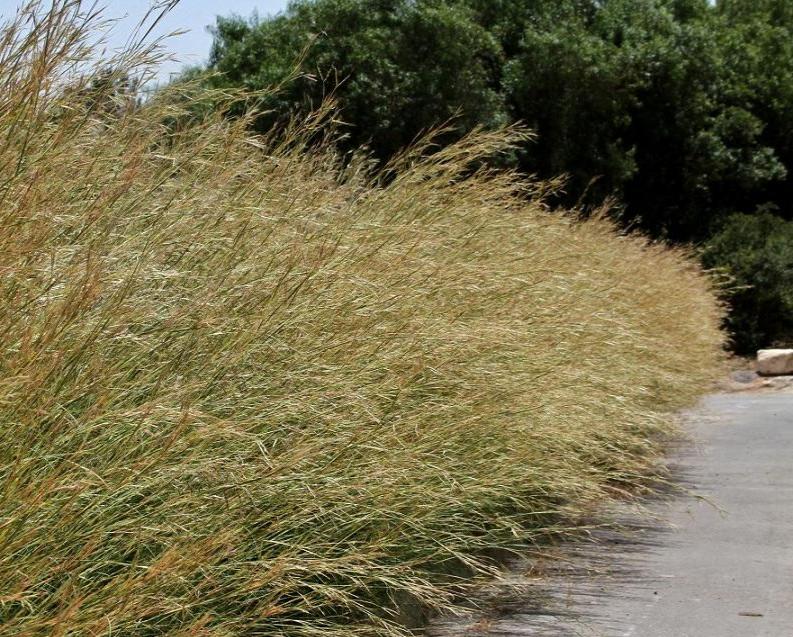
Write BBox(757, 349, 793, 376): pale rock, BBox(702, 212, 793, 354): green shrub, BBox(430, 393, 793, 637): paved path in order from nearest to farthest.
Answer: BBox(430, 393, 793, 637): paved path, BBox(757, 349, 793, 376): pale rock, BBox(702, 212, 793, 354): green shrub

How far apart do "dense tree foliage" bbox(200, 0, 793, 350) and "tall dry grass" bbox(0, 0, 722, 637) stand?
1235cm

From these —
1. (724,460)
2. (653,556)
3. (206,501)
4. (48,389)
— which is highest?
(48,389)

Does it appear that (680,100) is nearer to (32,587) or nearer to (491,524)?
(491,524)

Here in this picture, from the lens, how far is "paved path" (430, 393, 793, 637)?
17.9 feet

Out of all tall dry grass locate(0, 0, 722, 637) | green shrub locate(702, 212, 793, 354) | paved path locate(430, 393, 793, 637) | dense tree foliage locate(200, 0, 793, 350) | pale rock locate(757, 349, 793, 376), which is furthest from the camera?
green shrub locate(702, 212, 793, 354)

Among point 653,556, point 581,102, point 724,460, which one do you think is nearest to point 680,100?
point 581,102

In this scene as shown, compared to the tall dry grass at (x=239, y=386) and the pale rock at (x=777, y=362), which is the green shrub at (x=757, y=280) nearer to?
the pale rock at (x=777, y=362)

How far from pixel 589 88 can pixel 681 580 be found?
1804 centimetres

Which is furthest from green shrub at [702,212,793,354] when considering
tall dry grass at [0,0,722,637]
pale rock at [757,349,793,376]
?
tall dry grass at [0,0,722,637]

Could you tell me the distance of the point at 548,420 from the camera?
636cm

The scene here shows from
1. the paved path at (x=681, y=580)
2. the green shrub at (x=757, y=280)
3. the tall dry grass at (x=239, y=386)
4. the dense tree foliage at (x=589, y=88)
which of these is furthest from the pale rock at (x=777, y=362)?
the tall dry grass at (x=239, y=386)

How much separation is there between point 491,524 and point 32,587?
10.6ft

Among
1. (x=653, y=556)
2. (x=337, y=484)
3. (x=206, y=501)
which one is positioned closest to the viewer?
(x=206, y=501)

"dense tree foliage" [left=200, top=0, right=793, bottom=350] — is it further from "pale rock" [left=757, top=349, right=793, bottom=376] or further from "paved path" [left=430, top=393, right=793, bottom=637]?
"paved path" [left=430, top=393, right=793, bottom=637]
